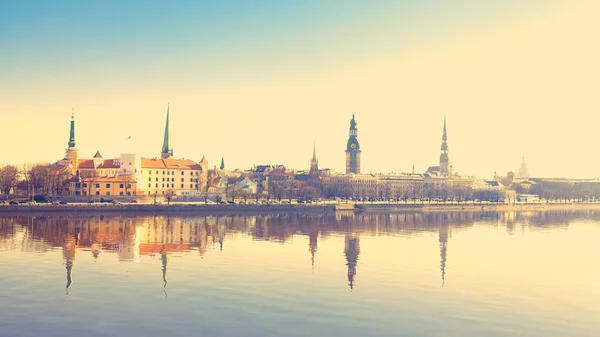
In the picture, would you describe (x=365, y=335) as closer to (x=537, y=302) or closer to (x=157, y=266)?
(x=537, y=302)

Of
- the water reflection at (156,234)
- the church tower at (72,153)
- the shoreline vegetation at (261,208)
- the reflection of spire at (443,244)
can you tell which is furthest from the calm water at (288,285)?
the church tower at (72,153)

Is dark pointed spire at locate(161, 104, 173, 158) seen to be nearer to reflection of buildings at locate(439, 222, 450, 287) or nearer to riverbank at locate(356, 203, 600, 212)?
riverbank at locate(356, 203, 600, 212)

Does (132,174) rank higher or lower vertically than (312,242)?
higher

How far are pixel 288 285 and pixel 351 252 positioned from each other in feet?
51.2

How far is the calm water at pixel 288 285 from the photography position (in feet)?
77.7

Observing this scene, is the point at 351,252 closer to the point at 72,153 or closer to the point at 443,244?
the point at 443,244

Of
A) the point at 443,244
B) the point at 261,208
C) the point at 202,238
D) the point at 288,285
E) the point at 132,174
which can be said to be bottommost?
the point at 288,285

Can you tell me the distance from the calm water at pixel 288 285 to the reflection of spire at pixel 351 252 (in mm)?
157

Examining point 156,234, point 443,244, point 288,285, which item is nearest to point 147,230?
point 156,234

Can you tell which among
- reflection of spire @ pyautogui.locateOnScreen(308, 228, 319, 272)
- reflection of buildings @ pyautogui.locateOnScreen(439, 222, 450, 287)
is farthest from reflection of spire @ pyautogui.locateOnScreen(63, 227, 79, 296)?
reflection of buildings @ pyautogui.locateOnScreen(439, 222, 450, 287)

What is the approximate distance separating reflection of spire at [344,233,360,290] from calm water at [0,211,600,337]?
0.51 feet

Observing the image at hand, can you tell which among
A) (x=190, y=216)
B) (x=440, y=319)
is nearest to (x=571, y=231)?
(x=190, y=216)

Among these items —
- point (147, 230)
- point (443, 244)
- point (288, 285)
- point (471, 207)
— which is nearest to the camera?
point (288, 285)

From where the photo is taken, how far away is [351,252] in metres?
46.4
